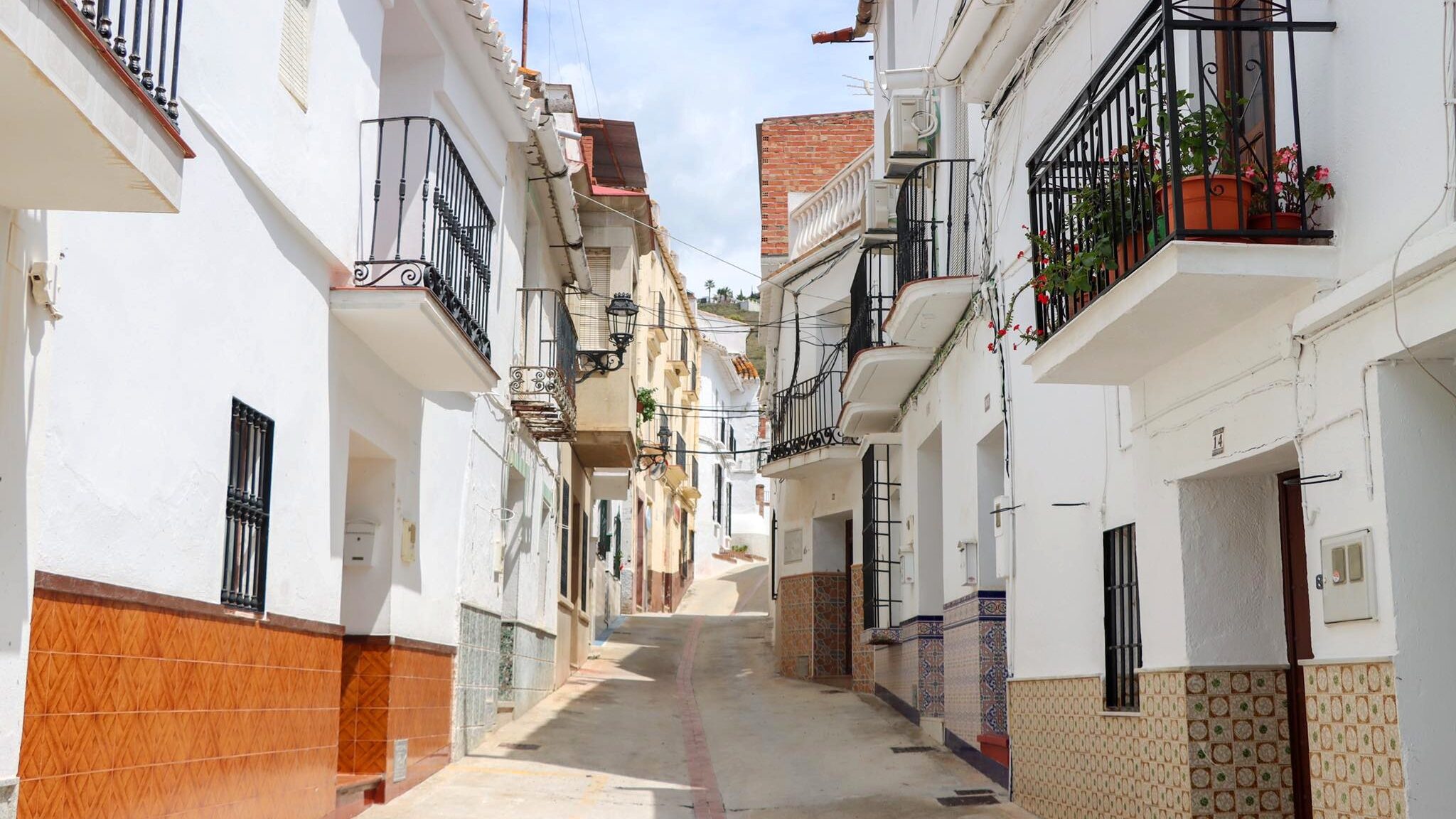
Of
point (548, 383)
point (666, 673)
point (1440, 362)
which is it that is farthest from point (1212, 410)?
point (666, 673)

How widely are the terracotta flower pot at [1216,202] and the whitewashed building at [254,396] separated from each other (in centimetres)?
416

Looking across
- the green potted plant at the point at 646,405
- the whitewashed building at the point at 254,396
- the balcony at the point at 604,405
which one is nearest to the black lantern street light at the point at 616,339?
the balcony at the point at 604,405

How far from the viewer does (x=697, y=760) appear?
13.0m

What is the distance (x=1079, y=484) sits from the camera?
904 centimetres

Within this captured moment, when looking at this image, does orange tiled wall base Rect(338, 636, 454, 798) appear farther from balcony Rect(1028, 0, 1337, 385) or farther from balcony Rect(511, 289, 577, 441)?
balcony Rect(1028, 0, 1337, 385)

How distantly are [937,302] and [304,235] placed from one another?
6.05 metres

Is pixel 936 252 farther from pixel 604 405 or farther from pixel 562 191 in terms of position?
pixel 604 405

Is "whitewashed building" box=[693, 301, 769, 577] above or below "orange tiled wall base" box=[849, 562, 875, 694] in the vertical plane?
above

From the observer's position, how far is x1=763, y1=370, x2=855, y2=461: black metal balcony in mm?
19250

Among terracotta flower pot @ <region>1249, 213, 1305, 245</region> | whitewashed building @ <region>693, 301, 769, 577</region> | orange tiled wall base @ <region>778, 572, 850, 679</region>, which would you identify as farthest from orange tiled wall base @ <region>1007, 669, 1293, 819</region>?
whitewashed building @ <region>693, 301, 769, 577</region>

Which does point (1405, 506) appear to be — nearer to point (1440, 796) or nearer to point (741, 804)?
point (1440, 796)

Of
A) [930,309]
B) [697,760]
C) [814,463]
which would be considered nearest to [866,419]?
[814,463]

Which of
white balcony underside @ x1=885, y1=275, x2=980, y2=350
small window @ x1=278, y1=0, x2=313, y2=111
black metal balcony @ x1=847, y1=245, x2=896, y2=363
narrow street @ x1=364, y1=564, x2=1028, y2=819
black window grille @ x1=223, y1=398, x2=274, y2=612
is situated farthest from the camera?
black metal balcony @ x1=847, y1=245, x2=896, y2=363

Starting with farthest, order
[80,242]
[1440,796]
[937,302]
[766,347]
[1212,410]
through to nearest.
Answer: [766,347] < [937,302] < [1212,410] < [80,242] < [1440,796]
